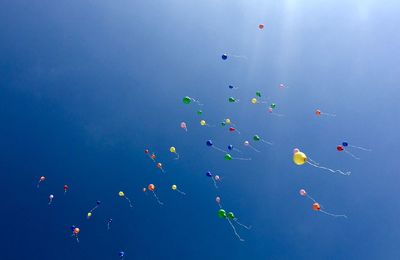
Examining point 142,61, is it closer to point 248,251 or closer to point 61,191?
point 61,191

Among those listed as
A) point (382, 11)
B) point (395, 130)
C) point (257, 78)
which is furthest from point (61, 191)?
point (382, 11)

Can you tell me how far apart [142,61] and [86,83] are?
1.19 meters

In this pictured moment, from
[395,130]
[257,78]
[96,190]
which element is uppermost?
[395,130]

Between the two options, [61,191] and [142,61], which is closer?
[61,191]

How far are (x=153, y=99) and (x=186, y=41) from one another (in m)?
1.37

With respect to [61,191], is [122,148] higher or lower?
higher

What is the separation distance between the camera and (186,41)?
28.6 ft

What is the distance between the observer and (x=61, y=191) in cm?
800

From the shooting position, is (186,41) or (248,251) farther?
(186,41)

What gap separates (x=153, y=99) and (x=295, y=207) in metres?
3.47

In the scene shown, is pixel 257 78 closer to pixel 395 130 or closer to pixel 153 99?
pixel 153 99

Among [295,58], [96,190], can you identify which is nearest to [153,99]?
[96,190]

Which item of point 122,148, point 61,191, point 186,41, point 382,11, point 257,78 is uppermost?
point 382,11

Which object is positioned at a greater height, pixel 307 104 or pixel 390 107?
pixel 390 107
